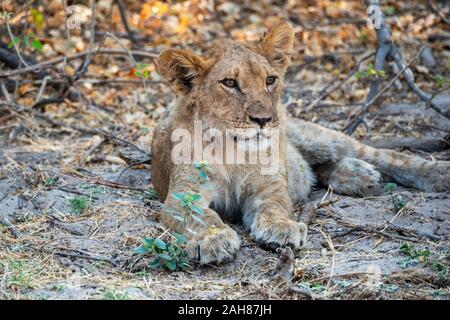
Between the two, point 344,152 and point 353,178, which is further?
point 344,152

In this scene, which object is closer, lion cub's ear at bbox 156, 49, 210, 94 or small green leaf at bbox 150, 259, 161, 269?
small green leaf at bbox 150, 259, 161, 269

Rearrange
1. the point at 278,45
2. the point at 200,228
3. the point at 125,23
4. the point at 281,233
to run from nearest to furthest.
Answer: the point at 281,233, the point at 200,228, the point at 278,45, the point at 125,23

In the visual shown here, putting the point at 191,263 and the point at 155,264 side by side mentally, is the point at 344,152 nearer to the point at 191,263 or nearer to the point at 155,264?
the point at 191,263

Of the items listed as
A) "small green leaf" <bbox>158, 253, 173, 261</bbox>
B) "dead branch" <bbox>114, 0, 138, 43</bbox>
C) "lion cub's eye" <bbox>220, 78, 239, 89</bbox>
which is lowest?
"small green leaf" <bbox>158, 253, 173, 261</bbox>

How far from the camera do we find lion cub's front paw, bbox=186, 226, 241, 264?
416 centimetres

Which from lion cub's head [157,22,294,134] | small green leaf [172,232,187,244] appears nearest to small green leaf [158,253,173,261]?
small green leaf [172,232,187,244]

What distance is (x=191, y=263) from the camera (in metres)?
4.18

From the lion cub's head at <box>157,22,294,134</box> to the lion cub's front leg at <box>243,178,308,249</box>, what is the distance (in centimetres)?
51

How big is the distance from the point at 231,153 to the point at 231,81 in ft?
1.60

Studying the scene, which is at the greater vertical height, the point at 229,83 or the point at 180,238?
the point at 229,83

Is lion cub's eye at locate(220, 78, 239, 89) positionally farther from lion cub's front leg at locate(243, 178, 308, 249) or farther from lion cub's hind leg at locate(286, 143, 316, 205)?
lion cub's hind leg at locate(286, 143, 316, 205)

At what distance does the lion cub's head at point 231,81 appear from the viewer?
479 cm

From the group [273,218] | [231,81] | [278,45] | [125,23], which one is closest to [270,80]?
[231,81]

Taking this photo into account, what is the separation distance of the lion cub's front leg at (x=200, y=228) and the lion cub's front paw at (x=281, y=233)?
175 millimetres
